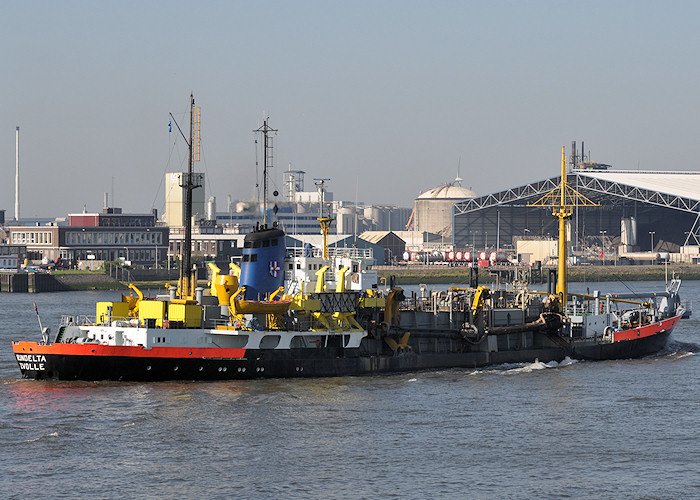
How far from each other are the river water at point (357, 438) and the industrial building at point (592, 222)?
376 feet

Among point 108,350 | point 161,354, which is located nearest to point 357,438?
point 161,354

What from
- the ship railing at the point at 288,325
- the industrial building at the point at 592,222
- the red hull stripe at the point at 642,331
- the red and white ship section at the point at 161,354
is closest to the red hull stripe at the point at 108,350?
the red and white ship section at the point at 161,354

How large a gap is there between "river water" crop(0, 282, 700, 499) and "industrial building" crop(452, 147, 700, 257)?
114517mm

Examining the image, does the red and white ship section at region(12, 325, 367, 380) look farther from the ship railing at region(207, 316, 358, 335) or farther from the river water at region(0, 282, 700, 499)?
the river water at region(0, 282, 700, 499)

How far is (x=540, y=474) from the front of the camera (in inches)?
1176

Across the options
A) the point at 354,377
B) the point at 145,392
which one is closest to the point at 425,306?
the point at 354,377

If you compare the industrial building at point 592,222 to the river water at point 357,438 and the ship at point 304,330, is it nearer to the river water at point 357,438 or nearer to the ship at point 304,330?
the ship at point 304,330

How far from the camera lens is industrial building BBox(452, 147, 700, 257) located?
519 ft

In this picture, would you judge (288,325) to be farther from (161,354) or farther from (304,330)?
(161,354)

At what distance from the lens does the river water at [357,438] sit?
1126 inches

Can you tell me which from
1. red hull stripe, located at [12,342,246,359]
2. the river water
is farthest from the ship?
the river water

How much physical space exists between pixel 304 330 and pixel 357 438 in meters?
10.9

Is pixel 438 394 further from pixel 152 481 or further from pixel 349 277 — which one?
pixel 152 481

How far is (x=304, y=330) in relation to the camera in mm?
44219
